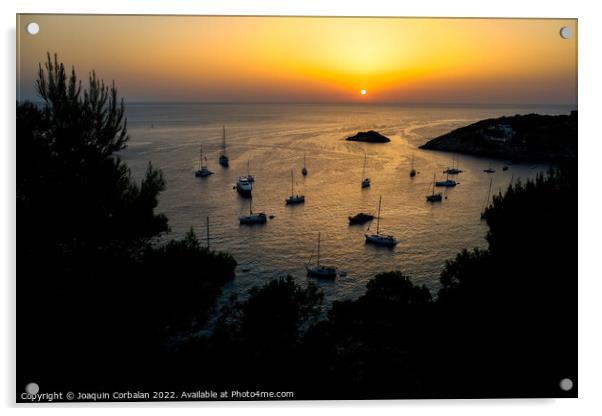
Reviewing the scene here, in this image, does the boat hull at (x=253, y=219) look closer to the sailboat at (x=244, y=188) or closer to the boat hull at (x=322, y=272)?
the sailboat at (x=244, y=188)

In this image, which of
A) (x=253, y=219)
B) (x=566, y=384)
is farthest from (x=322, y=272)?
(x=566, y=384)

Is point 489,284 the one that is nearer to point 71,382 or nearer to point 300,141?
point 71,382

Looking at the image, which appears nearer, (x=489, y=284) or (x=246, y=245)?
(x=489, y=284)

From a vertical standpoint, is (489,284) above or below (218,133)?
below

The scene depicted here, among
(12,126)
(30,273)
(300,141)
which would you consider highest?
(300,141)

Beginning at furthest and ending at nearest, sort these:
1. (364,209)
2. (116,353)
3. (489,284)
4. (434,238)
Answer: (364,209) < (434,238) < (489,284) < (116,353)

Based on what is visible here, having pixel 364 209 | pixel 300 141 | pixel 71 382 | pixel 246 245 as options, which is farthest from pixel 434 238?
pixel 300 141

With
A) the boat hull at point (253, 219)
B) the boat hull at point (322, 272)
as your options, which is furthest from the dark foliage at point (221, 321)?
the boat hull at point (253, 219)
